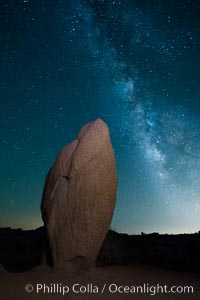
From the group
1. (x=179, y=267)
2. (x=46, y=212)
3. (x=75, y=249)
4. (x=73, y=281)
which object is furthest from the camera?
(x=179, y=267)

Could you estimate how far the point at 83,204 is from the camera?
6484mm

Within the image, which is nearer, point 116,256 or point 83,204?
point 83,204

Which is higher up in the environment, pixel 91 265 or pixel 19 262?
pixel 19 262

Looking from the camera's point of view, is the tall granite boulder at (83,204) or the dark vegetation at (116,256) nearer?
the tall granite boulder at (83,204)

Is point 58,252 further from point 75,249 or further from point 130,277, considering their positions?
point 130,277

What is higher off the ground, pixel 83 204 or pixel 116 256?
pixel 83 204

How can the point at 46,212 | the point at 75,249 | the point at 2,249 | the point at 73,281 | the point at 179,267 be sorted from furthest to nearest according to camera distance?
the point at 2,249
the point at 179,267
the point at 46,212
the point at 75,249
the point at 73,281

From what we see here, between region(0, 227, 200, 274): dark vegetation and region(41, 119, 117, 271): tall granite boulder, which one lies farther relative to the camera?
region(0, 227, 200, 274): dark vegetation

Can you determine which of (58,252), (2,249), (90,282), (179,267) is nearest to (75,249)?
(58,252)

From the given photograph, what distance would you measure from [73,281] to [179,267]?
301 inches

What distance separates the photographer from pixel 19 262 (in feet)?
41.6

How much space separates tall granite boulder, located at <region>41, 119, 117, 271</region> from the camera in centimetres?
646

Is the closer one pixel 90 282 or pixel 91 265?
pixel 90 282

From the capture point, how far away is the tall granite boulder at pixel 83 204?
6.46 meters
